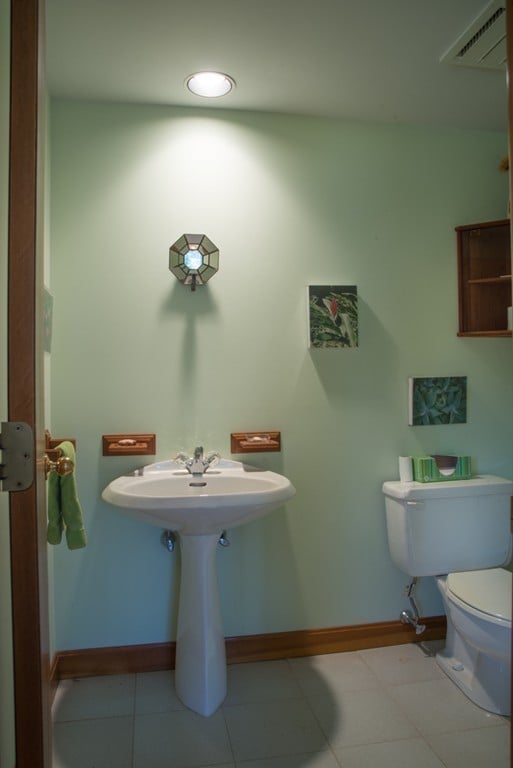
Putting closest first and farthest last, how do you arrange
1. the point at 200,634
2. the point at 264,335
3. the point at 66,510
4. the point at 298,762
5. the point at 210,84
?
the point at 66,510
the point at 298,762
the point at 200,634
the point at 210,84
the point at 264,335

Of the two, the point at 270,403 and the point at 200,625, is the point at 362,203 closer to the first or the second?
the point at 270,403

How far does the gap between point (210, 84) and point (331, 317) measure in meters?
1.01

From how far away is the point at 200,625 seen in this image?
5.87ft

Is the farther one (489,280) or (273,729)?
(489,280)

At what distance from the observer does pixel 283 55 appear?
5.65 ft

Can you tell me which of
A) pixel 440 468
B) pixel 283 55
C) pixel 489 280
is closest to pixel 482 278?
pixel 489 280

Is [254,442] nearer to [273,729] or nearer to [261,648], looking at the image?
[261,648]

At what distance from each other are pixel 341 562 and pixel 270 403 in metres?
0.77

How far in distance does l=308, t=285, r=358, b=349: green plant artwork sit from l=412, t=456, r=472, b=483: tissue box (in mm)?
591

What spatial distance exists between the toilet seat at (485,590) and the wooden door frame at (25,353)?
140 cm

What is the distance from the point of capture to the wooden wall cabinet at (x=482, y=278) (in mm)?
2232

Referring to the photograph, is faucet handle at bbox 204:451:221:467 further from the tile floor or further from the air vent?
the air vent

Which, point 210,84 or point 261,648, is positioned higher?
point 210,84

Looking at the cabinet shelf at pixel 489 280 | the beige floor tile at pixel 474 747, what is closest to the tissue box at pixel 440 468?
the cabinet shelf at pixel 489 280
